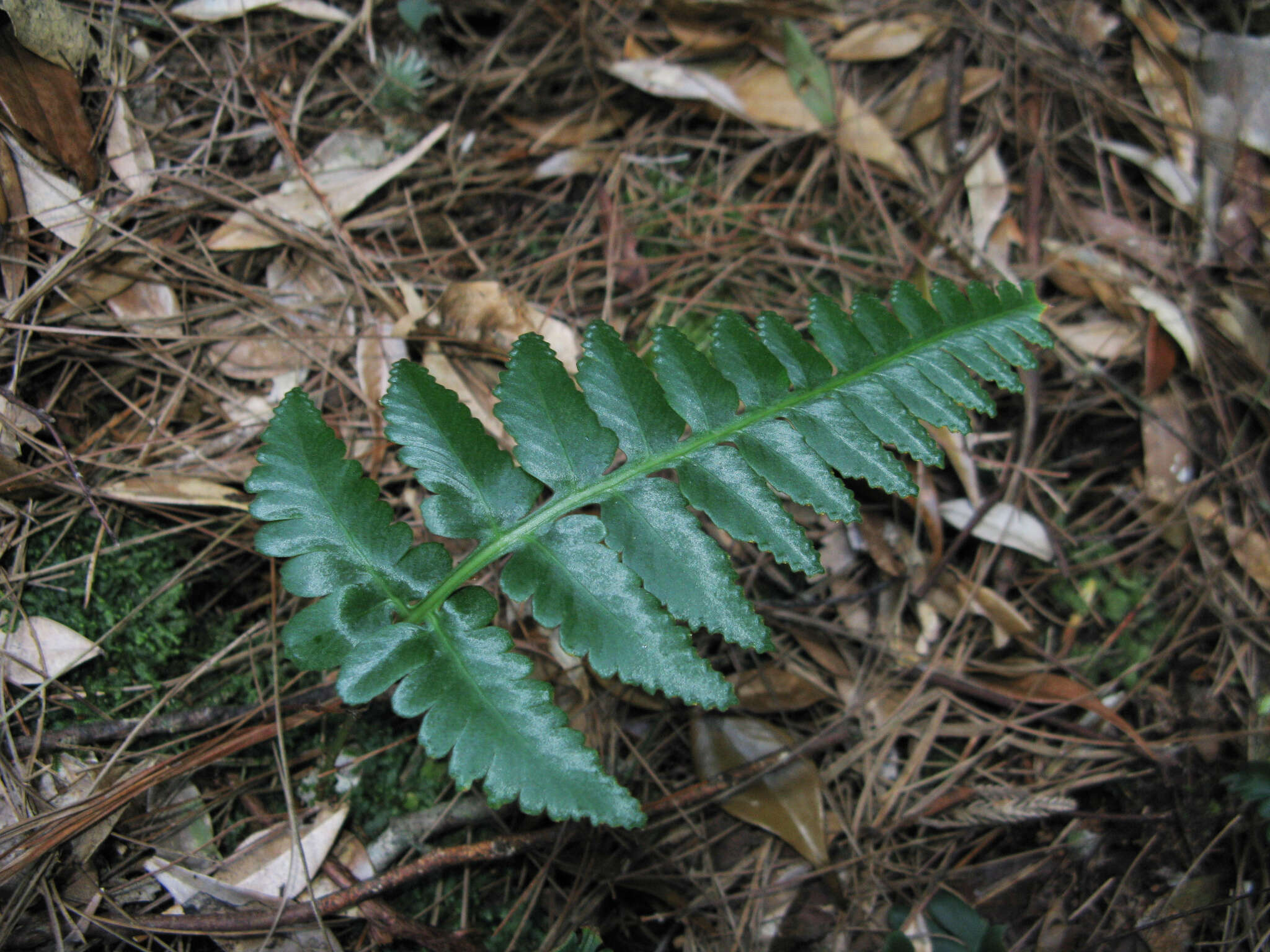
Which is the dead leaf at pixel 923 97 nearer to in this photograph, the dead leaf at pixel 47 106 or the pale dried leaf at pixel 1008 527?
the pale dried leaf at pixel 1008 527

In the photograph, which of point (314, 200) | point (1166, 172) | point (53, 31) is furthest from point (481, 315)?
point (1166, 172)

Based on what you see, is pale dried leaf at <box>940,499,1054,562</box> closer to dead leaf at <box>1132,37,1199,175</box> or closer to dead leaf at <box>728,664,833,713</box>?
dead leaf at <box>728,664,833,713</box>

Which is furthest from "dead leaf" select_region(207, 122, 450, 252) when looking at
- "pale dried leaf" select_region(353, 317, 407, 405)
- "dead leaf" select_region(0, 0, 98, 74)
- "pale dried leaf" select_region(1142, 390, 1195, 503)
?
"pale dried leaf" select_region(1142, 390, 1195, 503)

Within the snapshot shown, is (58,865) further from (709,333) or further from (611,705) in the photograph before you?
(709,333)

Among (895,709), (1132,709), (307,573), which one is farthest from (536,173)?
(1132,709)

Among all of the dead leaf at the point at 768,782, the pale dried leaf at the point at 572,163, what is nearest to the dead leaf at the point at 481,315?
the pale dried leaf at the point at 572,163

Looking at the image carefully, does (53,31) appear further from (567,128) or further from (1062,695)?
(1062,695)

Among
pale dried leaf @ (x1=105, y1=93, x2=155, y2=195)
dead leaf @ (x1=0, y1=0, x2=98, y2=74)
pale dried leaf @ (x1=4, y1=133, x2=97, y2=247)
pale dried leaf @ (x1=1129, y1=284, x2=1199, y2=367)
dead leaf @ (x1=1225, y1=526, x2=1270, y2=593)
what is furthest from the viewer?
pale dried leaf @ (x1=1129, y1=284, x2=1199, y2=367)
